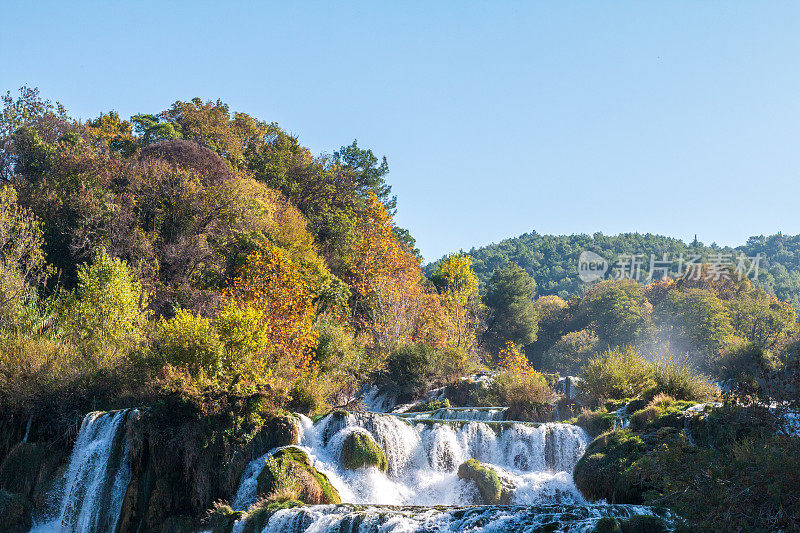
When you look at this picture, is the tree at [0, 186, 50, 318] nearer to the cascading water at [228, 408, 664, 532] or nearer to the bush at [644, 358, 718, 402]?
the cascading water at [228, 408, 664, 532]

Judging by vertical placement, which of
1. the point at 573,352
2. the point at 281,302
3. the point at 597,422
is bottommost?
the point at 597,422

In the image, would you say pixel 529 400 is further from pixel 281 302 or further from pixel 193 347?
pixel 193 347

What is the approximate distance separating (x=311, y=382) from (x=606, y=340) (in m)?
51.5

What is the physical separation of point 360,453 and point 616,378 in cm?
1079

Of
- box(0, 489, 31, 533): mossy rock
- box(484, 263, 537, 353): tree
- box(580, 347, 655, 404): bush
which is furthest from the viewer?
box(484, 263, 537, 353): tree

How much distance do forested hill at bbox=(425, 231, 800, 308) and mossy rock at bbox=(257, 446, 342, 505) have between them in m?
79.8

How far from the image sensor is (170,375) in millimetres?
17391

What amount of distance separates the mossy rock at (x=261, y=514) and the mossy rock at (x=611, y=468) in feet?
25.3

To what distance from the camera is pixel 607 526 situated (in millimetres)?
10602

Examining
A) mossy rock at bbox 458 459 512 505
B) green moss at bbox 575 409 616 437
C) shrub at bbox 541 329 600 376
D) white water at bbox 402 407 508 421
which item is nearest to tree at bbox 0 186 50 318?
white water at bbox 402 407 508 421

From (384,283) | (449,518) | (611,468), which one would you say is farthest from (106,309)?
(611,468)

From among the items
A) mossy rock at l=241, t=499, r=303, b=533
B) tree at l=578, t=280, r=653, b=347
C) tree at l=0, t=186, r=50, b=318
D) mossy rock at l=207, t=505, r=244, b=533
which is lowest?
mossy rock at l=207, t=505, r=244, b=533

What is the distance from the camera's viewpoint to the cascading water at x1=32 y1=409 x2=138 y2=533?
1653 cm

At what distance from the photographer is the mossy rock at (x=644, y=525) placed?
10.7 metres
